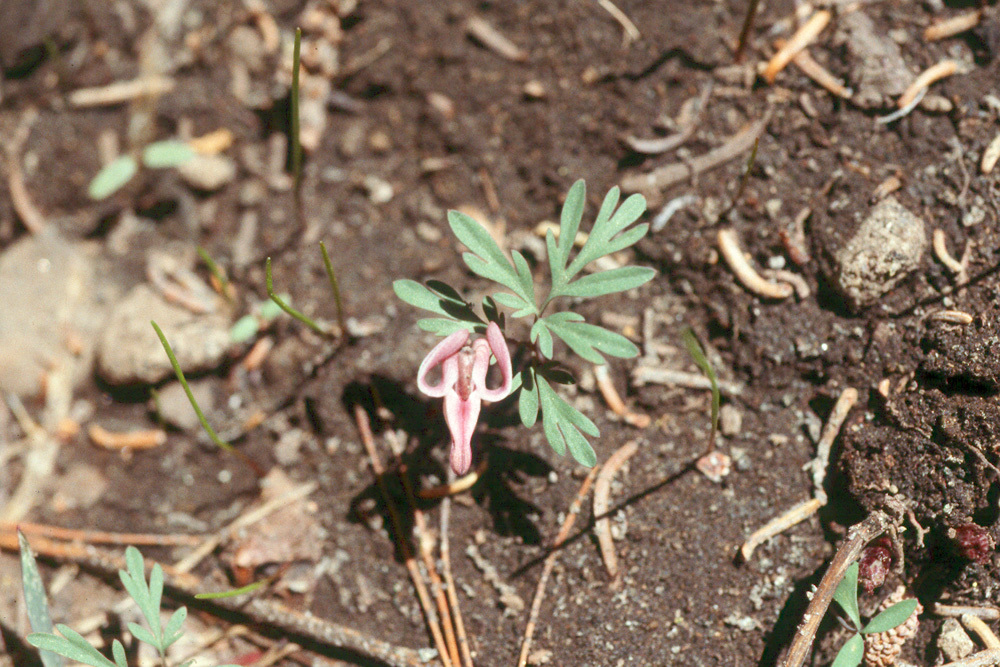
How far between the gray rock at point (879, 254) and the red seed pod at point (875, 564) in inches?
25.6

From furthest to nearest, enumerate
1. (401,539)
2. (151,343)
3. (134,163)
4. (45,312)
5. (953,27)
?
(134,163)
(45,312)
(151,343)
(953,27)
(401,539)

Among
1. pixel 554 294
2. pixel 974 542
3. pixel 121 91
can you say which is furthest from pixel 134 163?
pixel 974 542

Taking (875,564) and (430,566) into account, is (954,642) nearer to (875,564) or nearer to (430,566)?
(875,564)

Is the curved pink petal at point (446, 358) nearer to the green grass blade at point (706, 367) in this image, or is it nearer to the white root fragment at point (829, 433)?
the green grass blade at point (706, 367)

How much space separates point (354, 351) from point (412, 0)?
4.59 feet

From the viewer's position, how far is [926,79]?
2262mm

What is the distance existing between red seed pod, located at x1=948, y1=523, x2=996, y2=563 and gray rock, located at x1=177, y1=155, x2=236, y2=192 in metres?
2.69

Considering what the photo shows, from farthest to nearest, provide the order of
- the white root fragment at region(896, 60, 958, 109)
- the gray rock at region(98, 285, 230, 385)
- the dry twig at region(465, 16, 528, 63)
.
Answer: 1. the dry twig at region(465, 16, 528, 63)
2. the gray rock at region(98, 285, 230, 385)
3. the white root fragment at region(896, 60, 958, 109)

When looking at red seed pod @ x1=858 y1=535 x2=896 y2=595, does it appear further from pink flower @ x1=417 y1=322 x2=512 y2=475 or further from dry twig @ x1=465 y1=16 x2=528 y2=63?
dry twig @ x1=465 y1=16 x2=528 y2=63

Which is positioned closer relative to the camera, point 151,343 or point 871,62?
point 871,62

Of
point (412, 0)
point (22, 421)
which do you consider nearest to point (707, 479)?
point (412, 0)

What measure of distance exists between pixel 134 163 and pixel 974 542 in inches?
123

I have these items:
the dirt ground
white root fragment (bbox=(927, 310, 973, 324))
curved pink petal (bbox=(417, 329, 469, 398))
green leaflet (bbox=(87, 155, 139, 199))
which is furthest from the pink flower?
green leaflet (bbox=(87, 155, 139, 199))

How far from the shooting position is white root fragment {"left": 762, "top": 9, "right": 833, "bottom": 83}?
2.40 meters
